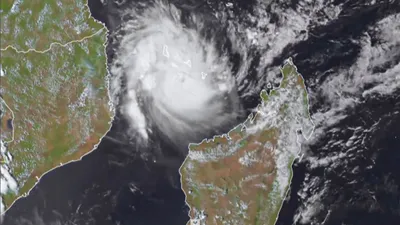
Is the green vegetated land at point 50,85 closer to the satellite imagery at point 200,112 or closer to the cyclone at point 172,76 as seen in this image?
the satellite imagery at point 200,112

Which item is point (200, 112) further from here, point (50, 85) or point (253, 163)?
point (50, 85)

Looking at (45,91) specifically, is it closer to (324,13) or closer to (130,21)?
(130,21)

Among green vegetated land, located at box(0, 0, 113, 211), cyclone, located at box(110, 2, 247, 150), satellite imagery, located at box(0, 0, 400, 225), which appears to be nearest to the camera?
satellite imagery, located at box(0, 0, 400, 225)

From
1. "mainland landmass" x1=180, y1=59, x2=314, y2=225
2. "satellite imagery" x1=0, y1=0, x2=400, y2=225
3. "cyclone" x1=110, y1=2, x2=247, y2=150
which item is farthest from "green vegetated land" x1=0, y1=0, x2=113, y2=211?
"mainland landmass" x1=180, y1=59, x2=314, y2=225

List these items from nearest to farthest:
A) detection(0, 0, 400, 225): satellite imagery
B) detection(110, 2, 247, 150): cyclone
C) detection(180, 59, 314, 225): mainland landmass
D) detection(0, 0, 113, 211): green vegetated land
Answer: detection(0, 0, 400, 225): satellite imagery < detection(180, 59, 314, 225): mainland landmass < detection(110, 2, 247, 150): cyclone < detection(0, 0, 113, 211): green vegetated land

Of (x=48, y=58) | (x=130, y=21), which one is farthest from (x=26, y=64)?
(x=130, y=21)

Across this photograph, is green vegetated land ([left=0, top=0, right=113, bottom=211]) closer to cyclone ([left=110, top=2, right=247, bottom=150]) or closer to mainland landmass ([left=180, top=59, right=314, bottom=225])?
cyclone ([left=110, top=2, right=247, bottom=150])

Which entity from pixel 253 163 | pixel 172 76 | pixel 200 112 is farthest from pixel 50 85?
pixel 253 163

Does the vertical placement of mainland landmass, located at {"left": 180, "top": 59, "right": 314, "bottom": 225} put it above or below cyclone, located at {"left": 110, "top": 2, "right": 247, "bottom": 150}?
below
